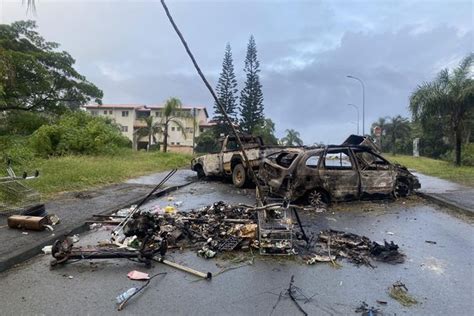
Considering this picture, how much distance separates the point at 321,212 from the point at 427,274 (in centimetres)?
402

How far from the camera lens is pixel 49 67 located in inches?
1134

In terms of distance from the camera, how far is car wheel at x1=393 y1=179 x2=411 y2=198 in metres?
11.2

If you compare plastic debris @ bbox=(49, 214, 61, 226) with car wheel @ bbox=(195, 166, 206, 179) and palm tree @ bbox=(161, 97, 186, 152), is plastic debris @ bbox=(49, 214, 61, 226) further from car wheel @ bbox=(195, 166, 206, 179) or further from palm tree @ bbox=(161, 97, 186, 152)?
palm tree @ bbox=(161, 97, 186, 152)

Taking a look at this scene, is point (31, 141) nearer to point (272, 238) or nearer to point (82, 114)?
point (82, 114)

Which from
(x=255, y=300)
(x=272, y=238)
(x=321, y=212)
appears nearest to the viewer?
(x=255, y=300)

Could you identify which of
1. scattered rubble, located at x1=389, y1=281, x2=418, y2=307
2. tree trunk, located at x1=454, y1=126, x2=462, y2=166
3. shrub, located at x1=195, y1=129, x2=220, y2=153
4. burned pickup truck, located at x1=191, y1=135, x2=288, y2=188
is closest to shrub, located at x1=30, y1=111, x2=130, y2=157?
burned pickup truck, located at x1=191, y1=135, x2=288, y2=188

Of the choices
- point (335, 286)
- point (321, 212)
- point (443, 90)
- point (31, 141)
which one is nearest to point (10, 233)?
point (335, 286)

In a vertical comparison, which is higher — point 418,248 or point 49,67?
point 49,67

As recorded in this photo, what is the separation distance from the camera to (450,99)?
23.3m

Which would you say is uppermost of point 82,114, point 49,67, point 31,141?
point 49,67

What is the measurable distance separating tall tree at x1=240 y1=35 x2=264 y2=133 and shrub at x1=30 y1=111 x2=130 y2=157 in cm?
2747

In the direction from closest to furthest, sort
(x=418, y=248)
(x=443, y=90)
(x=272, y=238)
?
1. (x=272, y=238)
2. (x=418, y=248)
3. (x=443, y=90)

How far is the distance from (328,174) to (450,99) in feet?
57.4

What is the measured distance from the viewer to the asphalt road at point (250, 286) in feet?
13.0
